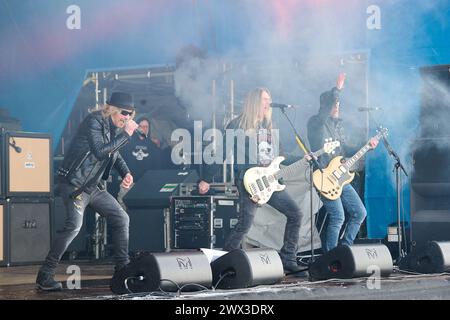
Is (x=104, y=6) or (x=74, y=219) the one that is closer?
(x=74, y=219)

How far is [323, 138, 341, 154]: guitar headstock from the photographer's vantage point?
9.45 metres

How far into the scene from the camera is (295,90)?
10.1 m

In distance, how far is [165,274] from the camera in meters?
6.11

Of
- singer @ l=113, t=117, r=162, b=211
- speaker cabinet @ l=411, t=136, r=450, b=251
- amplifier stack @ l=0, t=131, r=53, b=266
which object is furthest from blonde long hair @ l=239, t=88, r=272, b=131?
amplifier stack @ l=0, t=131, r=53, b=266

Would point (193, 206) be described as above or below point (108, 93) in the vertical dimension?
below

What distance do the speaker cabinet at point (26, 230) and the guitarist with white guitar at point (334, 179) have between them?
3305 millimetres

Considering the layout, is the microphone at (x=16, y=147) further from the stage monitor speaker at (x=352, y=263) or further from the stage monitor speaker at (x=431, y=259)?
the stage monitor speaker at (x=431, y=259)

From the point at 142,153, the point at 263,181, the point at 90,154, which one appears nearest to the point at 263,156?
the point at 263,181

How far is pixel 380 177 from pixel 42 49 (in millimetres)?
4176

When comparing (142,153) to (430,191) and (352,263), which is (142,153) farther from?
(352,263)

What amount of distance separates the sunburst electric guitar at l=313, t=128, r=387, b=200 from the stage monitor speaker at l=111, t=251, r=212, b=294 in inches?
123

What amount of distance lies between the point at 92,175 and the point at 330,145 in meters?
3.04
